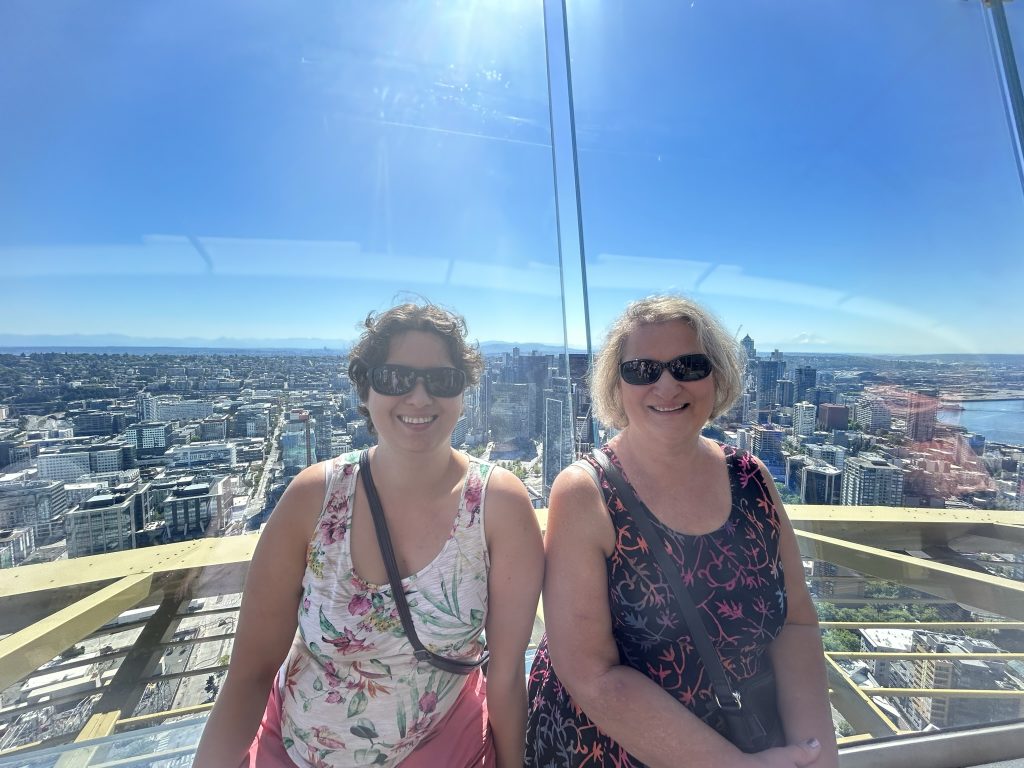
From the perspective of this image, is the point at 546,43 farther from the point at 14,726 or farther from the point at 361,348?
the point at 14,726

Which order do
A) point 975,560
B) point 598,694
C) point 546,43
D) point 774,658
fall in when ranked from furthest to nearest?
1. point 546,43
2. point 975,560
3. point 774,658
4. point 598,694

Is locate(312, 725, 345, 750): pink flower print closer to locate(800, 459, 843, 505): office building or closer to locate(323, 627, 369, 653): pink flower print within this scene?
locate(323, 627, 369, 653): pink flower print

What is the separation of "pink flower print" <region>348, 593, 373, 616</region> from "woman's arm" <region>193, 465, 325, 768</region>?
0.16 metres

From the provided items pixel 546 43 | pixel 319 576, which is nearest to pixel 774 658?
pixel 319 576

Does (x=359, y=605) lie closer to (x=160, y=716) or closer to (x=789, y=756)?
(x=789, y=756)

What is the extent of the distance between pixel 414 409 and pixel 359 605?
1.63ft

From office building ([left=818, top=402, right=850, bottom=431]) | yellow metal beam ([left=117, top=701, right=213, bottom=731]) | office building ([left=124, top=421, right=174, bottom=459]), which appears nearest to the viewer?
yellow metal beam ([left=117, top=701, right=213, bottom=731])

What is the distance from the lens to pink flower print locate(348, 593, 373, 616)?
101 centimetres

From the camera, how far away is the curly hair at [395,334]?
113 centimetres

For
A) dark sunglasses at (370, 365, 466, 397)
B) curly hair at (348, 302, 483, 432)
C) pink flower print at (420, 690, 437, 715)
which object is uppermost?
curly hair at (348, 302, 483, 432)

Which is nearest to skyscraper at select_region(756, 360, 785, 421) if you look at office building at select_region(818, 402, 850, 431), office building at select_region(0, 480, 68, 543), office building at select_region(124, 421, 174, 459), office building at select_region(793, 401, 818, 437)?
office building at select_region(793, 401, 818, 437)

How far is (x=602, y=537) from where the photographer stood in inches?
40.1

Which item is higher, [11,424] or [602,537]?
[11,424]

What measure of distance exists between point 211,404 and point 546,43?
8.48 feet
